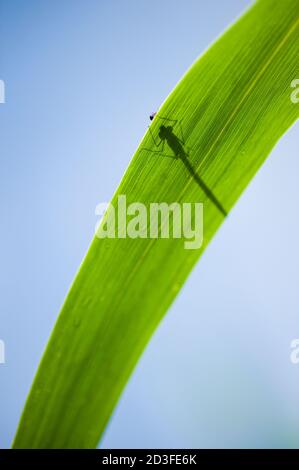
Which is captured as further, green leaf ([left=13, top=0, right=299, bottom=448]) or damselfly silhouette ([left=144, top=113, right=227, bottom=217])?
damselfly silhouette ([left=144, top=113, right=227, bottom=217])

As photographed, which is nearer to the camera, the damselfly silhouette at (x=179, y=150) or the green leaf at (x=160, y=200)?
the green leaf at (x=160, y=200)

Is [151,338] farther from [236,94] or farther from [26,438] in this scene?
[236,94]

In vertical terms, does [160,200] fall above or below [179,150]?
below
